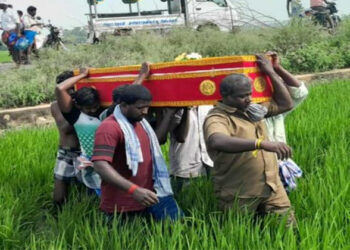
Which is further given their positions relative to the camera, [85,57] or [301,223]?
[85,57]

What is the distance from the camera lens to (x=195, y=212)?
2.88 meters

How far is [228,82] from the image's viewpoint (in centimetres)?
247

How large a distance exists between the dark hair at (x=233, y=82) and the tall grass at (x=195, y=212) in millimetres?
573

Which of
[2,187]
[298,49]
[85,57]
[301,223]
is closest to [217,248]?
[301,223]

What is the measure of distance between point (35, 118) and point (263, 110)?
4.81 meters

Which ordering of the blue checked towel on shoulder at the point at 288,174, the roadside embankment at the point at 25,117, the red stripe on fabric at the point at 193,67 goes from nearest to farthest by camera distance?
1. the red stripe on fabric at the point at 193,67
2. the blue checked towel on shoulder at the point at 288,174
3. the roadside embankment at the point at 25,117

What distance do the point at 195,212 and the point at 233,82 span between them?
81 cm

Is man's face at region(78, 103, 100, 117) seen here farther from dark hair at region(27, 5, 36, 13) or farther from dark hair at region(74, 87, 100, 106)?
dark hair at region(27, 5, 36, 13)

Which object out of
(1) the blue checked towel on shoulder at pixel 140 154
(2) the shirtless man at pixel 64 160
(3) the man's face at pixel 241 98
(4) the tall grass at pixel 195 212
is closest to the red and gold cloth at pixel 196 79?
(3) the man's face at pixel 241 98

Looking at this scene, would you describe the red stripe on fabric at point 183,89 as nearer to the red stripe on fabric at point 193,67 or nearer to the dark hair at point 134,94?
the red stripe on fabric at point 193,67

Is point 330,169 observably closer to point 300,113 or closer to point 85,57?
point 300,113

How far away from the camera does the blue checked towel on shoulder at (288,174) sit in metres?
2.90

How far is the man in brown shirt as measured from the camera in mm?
2486

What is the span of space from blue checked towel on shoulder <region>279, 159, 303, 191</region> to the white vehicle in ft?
35.5
